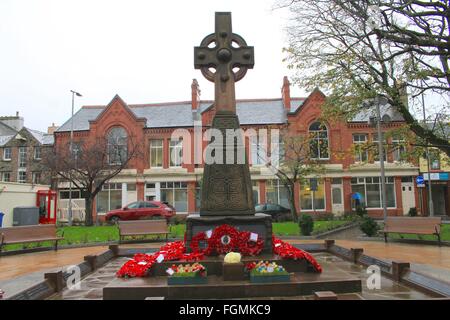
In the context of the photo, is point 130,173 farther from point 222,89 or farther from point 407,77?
point 222,89

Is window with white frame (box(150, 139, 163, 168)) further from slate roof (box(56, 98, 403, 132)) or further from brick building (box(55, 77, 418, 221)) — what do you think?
slate roof (box(56, 98, 403, 132))

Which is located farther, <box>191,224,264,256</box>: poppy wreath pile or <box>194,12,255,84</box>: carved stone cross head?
<box>194,12,255,84</box>: carved stone cross head

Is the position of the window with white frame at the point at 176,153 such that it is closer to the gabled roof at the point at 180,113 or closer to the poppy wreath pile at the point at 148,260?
the gabled roof at the point at 180,113

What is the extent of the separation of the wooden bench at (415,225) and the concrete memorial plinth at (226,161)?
25.1 ft

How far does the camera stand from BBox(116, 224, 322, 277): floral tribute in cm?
794

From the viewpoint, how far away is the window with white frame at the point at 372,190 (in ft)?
114

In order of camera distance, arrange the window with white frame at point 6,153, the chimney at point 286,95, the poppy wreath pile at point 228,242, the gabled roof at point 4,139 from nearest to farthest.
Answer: the poppy wreath pile at point 228,242 < the chimney at point 286,95 < the window with white frame at point 6,153 < the gabled roof at point 4,139

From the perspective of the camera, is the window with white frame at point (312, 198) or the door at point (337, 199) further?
the window with white frame at point (312, 198)

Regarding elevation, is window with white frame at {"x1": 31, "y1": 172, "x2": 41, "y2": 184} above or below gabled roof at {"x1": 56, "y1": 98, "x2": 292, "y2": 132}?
below

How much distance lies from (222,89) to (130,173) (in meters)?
27.5

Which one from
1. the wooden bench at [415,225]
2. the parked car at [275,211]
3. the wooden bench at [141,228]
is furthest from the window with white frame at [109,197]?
the wooden bench at [415,225]

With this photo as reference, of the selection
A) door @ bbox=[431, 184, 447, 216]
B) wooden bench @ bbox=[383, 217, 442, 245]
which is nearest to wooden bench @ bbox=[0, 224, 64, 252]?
wooden bench @ bbox=[383, 217, 442, 245]

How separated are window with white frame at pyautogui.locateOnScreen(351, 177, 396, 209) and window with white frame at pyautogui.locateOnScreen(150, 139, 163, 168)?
1725cm

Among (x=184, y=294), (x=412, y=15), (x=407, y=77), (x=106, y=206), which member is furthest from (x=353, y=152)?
(x=106, y=206)
